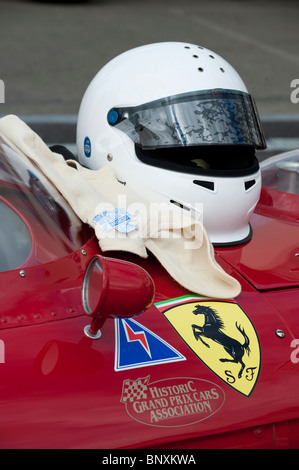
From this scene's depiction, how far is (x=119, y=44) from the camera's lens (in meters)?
8.85

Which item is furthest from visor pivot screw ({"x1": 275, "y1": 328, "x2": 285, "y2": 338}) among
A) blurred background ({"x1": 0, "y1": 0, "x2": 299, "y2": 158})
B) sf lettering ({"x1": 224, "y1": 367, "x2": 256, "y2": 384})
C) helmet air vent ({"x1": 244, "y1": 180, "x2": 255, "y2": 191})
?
blurred background ({"x1": 0, "y1": 0, "x2": 299, "y2": 158})

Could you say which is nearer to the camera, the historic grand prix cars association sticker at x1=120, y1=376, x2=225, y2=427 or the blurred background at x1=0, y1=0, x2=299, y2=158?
the historic grand prix cars association sticker at x1=120, y1=376, x2=225, y2=427

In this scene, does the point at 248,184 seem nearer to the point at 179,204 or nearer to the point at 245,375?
the point at 179,204

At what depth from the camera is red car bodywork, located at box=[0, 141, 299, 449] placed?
1.43 metres

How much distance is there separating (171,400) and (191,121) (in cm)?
99

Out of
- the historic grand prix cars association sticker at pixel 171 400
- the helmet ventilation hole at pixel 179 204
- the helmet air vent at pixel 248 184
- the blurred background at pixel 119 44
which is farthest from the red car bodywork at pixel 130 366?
the blurred background at pixel 119 44

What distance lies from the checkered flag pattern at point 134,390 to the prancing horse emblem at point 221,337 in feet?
0.75

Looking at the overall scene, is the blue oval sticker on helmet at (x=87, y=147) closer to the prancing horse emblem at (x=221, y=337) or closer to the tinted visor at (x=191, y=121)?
the tinted visor at (x=191, y=121)

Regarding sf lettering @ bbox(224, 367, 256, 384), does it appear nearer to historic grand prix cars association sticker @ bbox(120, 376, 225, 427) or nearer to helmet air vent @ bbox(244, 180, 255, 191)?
historic grand prix cars association sticker @ bbox(120, 376, 225, 427)

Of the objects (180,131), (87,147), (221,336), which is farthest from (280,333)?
(87,147)

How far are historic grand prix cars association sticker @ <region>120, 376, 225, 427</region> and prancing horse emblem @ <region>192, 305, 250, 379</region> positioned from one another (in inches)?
4.2

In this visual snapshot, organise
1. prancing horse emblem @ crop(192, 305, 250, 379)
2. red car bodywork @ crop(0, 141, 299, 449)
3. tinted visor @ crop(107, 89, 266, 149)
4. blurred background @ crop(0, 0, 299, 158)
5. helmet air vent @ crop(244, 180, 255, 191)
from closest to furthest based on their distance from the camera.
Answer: red car bodywork @ crop(0, 141, 299, 449)
prancing horse emblem @ crop(192, 305, 250, 379)
tinted visor @ crop(107, 89, 266, 149)
helmet air vent @ crop(244, 180, 255, 191)
blurred background @ crop(0, 0, 299, 158)

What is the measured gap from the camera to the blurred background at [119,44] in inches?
249

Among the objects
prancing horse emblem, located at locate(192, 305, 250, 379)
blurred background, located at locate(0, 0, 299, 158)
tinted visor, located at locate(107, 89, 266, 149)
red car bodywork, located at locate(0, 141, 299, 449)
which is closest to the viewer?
red car bodywork, located at locate(0, 141, 299, 449)
